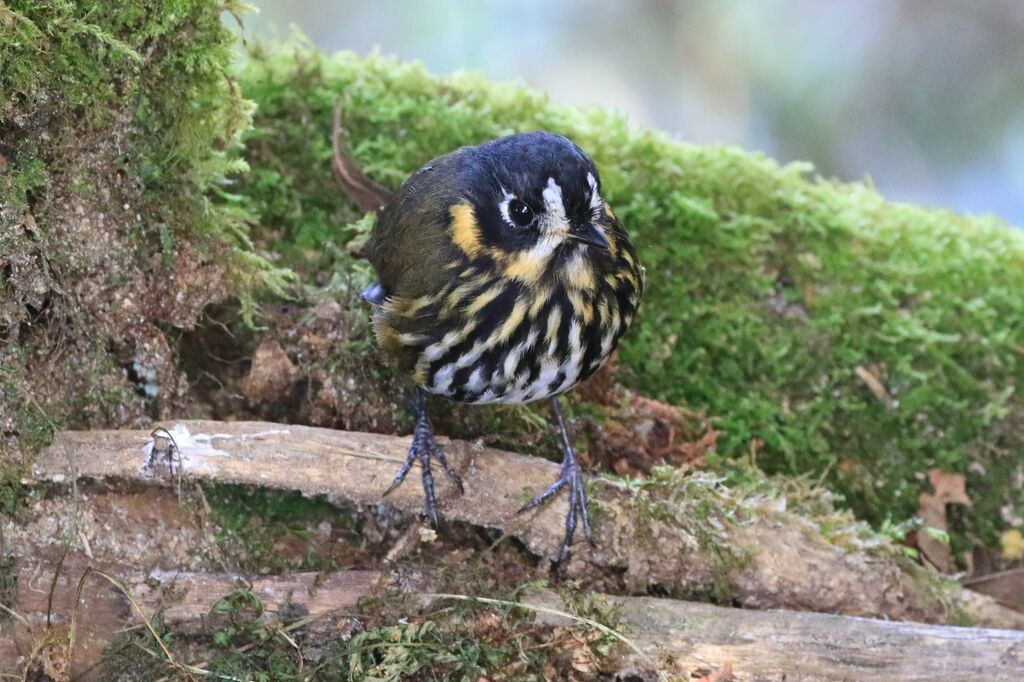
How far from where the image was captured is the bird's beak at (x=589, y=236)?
2574mm

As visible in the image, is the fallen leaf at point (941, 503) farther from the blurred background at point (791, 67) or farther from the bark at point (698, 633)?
the blurred background at point (791, 67)

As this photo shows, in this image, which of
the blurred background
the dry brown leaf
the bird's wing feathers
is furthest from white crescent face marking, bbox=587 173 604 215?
the blurred background

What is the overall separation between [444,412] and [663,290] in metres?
1.27

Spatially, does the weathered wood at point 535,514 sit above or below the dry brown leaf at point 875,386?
below

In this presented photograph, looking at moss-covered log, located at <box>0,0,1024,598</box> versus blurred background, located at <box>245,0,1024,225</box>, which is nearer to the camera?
moss-covered log, located at <box>0,0,1024,598</box>

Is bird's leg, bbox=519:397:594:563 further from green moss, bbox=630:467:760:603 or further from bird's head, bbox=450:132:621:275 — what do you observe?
bird's head, bbox=450:132:621:275

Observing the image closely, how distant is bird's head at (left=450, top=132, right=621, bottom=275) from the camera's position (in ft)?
8.30

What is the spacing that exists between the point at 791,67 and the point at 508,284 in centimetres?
614

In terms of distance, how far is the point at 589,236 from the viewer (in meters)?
2.58

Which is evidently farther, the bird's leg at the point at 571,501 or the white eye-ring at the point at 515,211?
the bird's leg at the point at 571,501

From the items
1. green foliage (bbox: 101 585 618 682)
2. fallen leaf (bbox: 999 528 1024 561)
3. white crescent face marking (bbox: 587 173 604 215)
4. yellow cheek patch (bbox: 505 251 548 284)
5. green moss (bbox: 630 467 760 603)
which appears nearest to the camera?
green foliage (bbox: 101 585 618 682)

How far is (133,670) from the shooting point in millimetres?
2486

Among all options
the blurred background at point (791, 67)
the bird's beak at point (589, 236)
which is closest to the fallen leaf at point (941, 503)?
the bird's beak at point (589, 236)

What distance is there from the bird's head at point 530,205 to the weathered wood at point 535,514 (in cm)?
73
